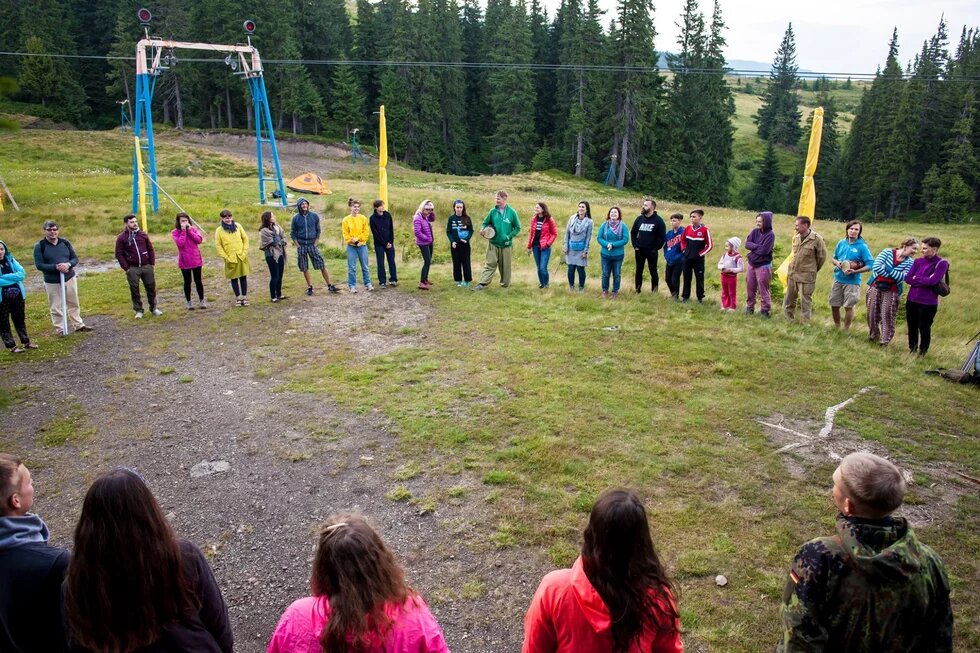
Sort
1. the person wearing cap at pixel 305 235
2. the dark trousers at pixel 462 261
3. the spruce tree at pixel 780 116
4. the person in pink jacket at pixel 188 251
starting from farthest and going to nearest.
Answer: the spruce tree at pixel 780 116
the dark trousers at pixel 462 261
the person wearing cap at pixel 305 235
the person in pink jacket at pixel 188 251

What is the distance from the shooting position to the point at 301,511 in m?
5.64

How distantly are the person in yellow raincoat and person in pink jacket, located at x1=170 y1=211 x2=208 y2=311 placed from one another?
38cm

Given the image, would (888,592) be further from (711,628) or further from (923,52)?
(923,52)

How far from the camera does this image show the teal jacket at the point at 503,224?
12.8 m

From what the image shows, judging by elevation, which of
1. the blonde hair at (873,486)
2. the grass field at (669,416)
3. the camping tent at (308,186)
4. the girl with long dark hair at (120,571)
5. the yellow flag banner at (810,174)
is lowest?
the grass field at (669,416)

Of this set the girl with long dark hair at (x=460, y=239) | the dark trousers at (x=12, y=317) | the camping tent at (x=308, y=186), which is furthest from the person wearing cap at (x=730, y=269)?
the camping tent at (x=308, y=186)

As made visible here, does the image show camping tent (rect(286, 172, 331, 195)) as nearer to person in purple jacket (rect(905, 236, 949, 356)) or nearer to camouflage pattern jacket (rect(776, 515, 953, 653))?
person in purple jacket (rect(905, 236, 949, 356))

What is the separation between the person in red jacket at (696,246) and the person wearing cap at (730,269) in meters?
0.35

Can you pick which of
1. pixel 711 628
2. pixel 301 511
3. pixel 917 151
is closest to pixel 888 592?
pixel 711 628

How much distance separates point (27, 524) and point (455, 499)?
138 inches

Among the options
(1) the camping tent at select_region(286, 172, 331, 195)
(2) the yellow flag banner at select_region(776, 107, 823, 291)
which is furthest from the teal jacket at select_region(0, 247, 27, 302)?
(1) the camping tent at select_region(286, 172, 331, 195)

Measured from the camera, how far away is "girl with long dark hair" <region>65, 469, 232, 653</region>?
2.32m

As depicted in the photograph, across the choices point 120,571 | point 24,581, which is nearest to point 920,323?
point 120,571

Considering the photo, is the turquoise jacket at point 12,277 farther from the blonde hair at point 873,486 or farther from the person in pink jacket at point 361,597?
the blonde hair at point 873,486
